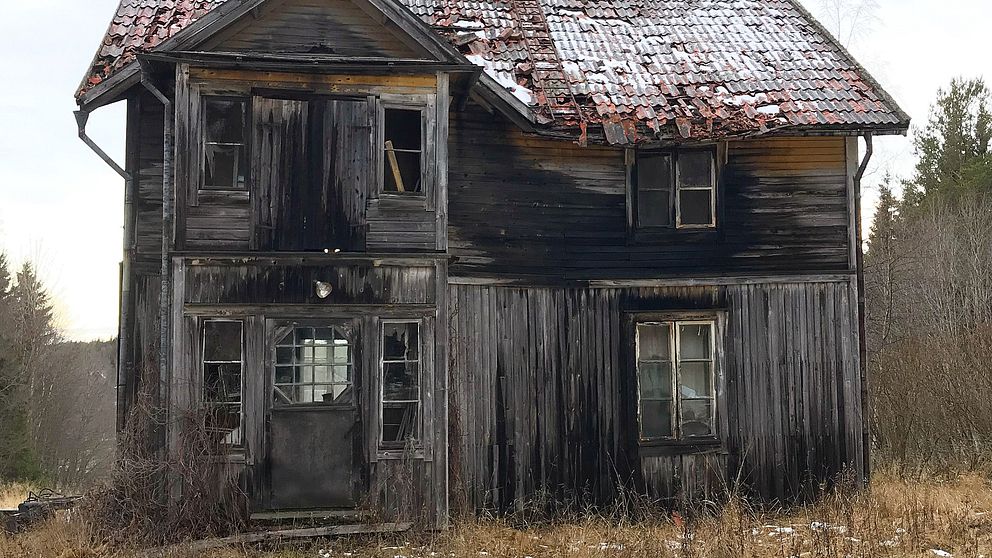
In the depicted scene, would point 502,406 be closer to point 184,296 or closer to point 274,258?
point 274,258

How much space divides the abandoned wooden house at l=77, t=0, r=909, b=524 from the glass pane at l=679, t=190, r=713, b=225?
1.7 inches

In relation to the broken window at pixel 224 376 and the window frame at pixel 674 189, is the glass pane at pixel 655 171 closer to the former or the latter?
the window frame at pixel 674 189

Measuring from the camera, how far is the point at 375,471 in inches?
380

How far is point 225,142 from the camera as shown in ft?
32.4

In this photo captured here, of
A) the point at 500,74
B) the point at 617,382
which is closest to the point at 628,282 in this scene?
the point at 617,382

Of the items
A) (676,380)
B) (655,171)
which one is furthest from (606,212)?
(676,380)

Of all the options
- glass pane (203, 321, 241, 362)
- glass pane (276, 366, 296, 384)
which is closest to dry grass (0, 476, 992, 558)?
glass pane (276, 366, 296, 384)

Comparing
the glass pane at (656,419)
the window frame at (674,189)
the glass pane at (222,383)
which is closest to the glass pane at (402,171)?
the glass pane at (222,383)

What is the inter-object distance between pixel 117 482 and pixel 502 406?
4675 millimetres

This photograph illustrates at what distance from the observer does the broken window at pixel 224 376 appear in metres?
9.50

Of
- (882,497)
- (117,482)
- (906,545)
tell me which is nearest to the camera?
(906,545)

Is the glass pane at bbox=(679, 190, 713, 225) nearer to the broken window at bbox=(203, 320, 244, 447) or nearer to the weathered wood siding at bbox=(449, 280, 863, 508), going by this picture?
the weathered wood siding at bbox=(449, 280, 863, 508)

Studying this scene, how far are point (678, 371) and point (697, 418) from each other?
27.7 inches

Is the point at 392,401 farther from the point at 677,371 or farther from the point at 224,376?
the point at 677,371
